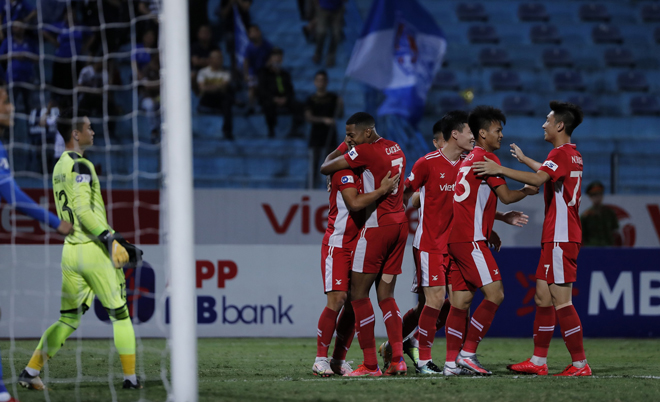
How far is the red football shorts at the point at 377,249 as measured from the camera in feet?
20.5

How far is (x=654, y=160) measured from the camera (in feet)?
40.7

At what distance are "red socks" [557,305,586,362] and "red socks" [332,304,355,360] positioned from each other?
167 cm

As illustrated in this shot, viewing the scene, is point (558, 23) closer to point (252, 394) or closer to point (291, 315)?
point (291, 315)

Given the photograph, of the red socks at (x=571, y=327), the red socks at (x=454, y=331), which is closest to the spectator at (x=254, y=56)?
the red socks at (x=454, y=331)

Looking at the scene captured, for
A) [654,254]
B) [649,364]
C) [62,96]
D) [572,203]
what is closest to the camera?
[572,203]

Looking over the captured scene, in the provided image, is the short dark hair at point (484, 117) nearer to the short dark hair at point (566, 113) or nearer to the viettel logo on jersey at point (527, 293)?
the short dark hair at point (566, 113)

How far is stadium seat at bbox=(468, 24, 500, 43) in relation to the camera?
17109 millimetres

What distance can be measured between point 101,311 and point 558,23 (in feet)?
40.9

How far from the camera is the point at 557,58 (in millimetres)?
16859

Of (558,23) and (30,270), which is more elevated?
(558,23)

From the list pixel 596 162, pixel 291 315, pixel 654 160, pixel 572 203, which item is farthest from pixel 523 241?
pixel 572 203

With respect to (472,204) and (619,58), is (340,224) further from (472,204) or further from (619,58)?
(619,58)

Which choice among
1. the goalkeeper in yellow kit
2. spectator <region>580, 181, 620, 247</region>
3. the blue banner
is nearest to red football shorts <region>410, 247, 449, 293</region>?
the goalkeeper in yellow kit

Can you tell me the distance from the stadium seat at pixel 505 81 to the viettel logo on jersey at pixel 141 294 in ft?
29.8
